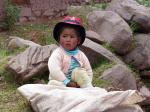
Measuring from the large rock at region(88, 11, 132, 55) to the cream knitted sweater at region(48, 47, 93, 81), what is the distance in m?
2.97

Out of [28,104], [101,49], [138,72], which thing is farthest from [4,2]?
[28,104]

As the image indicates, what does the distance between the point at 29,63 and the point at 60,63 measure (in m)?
1.25

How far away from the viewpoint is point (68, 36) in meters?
5.18

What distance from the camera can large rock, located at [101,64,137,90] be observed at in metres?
6.94

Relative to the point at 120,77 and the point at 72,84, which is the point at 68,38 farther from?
the point at 120,77

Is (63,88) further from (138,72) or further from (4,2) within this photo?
(4,2)

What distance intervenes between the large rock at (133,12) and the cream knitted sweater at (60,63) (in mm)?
3727

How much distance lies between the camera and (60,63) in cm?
518

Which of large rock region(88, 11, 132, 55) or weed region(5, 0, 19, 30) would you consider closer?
large rock region(88, 11, 132, 55)

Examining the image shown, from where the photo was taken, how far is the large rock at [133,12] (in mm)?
8797

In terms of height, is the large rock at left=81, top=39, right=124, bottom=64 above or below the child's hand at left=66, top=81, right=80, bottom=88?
below

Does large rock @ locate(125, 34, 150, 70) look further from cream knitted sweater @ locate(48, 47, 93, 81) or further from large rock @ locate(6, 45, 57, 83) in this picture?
cream knitted sweater @ locate(48, 47, 93, 81)

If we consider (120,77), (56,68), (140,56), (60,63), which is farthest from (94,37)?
(56,68)

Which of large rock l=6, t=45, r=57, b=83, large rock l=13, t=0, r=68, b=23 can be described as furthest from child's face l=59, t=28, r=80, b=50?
large rock l=13, t=0, r=68, b=23
